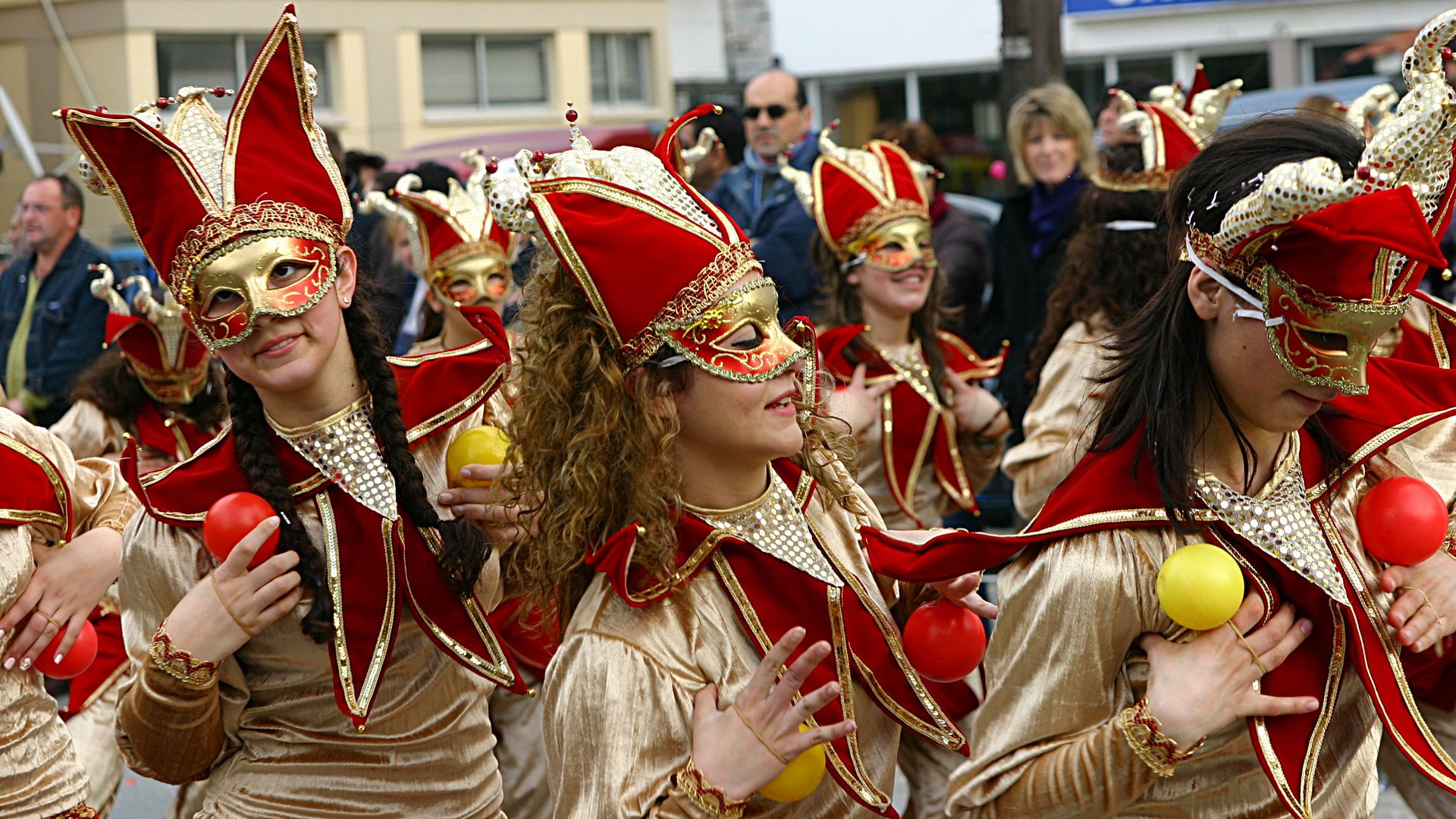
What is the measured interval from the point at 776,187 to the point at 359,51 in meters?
15.5

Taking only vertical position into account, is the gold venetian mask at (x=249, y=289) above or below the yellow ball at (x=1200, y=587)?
above

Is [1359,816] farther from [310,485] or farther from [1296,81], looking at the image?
Answer: [1296,81]

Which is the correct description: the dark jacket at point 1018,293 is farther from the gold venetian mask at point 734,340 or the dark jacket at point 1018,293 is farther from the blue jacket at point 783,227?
the gold venetian mask at point 734,340

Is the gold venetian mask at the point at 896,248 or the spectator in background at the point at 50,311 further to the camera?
the spectator in background at the point at 50,311

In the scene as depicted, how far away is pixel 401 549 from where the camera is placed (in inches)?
136

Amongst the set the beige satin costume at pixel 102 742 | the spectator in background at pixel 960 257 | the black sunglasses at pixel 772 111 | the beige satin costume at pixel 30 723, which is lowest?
the beige satin costume at pixel 102 742

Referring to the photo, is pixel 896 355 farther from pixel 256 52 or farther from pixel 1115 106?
pixel 256 52

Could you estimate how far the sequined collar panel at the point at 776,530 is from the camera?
A: 307 centimetres

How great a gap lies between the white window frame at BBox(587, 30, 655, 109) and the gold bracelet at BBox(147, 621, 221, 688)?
21359mm

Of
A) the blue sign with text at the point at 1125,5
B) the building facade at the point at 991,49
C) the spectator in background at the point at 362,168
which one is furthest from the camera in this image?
the building facade at the point at 991,49

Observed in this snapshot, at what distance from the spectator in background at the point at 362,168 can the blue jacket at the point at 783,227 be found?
199cm

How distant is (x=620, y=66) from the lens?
79.6ft

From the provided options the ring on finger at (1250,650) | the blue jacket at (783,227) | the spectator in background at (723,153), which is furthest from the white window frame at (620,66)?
the ring on finger at (1250,650)

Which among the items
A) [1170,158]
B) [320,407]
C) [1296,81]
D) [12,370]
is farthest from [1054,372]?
[1296,81]
